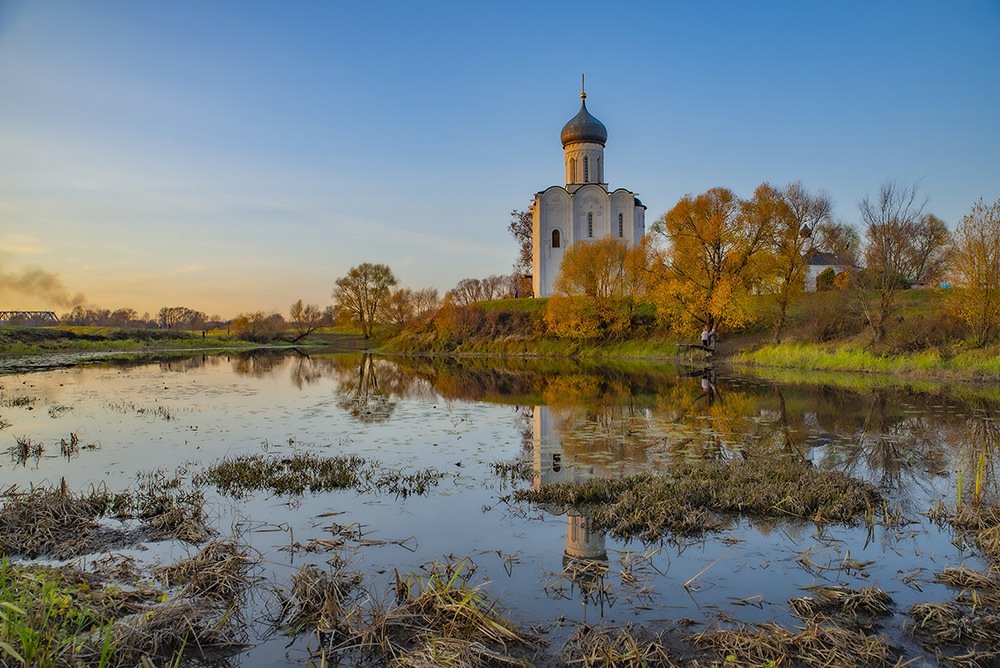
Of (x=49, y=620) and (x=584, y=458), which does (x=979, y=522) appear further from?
(x=49, y=620)

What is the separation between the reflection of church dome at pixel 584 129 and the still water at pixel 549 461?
29.3m

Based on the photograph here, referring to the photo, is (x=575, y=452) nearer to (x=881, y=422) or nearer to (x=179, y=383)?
(x=881, y=422)

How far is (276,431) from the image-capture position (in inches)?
536

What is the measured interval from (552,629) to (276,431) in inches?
398

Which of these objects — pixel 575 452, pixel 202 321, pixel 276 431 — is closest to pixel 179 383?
pixel 276 431

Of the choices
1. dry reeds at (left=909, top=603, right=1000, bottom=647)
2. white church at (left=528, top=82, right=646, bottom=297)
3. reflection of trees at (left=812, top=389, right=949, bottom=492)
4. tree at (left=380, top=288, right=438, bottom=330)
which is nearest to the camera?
dry reeds at (left=909, top=603, right=1000, bottom=647)

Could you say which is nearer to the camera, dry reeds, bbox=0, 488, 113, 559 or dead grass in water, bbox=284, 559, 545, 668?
dead grass in water, bbox=284, 559, 545, 668

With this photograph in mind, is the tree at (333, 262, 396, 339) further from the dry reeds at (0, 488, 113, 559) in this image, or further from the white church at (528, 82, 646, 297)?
the dry reeds at (0, 488, 113, 559)

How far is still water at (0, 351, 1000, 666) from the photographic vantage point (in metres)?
5.52

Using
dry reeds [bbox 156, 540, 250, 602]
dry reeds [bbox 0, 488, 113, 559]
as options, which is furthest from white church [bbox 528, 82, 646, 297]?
dry reeds [bbox 156, 540, 250, 602]

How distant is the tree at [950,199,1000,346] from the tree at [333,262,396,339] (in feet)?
167

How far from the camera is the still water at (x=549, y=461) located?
5523 mm

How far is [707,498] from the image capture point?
7797mm

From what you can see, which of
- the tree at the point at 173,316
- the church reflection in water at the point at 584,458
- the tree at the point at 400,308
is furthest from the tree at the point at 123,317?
the church reflection in water at the point at 584,458
